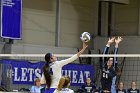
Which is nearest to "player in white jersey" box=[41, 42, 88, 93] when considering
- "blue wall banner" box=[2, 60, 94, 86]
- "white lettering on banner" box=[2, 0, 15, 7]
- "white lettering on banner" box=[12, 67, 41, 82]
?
"blue wall banner" box=[2, 60, 94, 86]

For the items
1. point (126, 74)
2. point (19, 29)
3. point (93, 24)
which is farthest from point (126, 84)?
point (19, 29)

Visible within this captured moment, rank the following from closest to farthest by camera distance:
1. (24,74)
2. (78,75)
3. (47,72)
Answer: (47,72) → (24,74) → (78,75)

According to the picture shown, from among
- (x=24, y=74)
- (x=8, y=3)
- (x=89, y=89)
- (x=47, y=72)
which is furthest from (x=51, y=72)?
(x=8, y=3)

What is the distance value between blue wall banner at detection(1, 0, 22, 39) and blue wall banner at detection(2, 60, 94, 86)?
1.01 m

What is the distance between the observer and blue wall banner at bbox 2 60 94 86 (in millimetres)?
14539

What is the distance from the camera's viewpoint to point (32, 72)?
594 inches

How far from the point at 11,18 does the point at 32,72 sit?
1764 millimetres

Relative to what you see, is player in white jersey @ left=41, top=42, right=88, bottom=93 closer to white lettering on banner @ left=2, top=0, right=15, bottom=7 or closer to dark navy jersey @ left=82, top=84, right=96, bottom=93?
dark navy jersey @ left=82, top=84, right=96, bottom=93

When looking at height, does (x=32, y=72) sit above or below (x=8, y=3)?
below

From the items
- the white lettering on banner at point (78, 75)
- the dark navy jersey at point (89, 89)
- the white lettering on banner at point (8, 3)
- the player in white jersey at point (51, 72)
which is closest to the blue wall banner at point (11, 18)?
the white lettering on banner at point (8, 3)

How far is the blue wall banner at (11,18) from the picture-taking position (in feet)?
48.8

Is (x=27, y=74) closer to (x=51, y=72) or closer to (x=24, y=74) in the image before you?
(x=24, y=74)

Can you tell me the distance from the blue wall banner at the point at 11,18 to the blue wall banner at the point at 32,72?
1.01 meters

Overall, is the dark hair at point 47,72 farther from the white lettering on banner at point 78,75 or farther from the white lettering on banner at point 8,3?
the white lettering on banner at point 78,75
